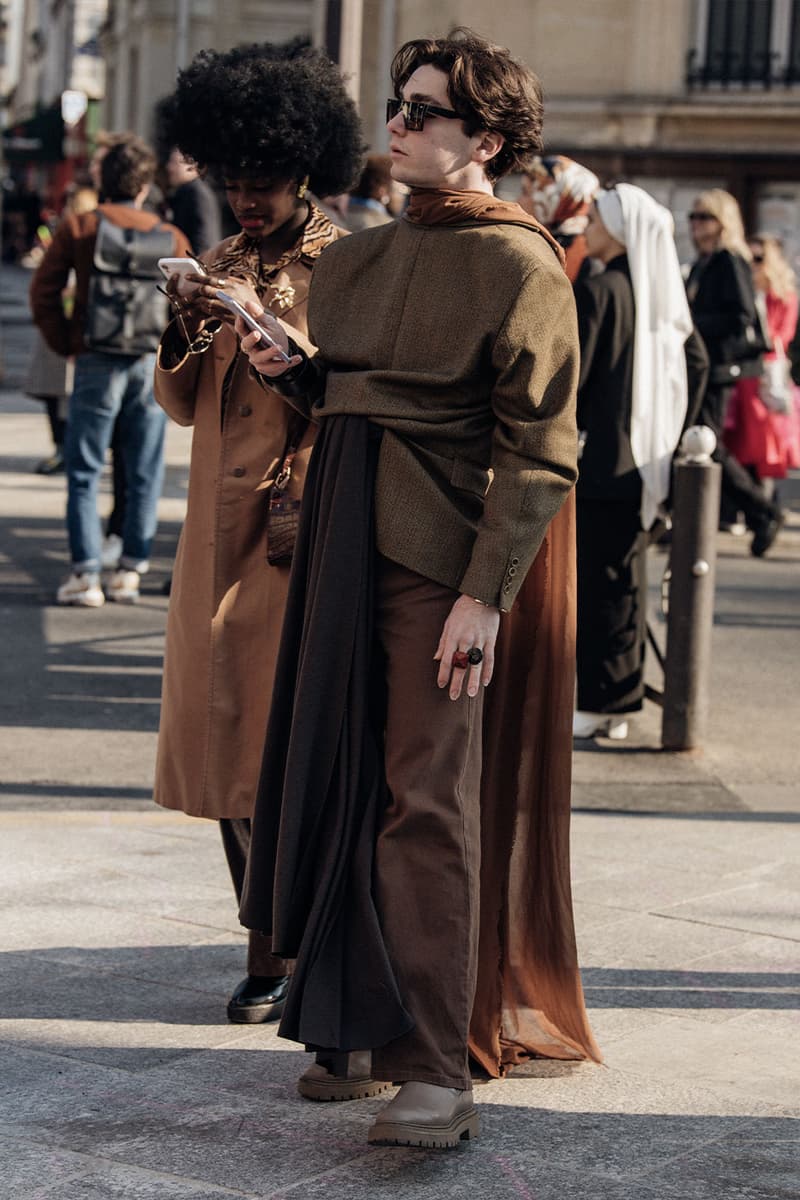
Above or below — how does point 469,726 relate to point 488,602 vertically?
below

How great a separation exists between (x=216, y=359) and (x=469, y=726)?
3.67ft

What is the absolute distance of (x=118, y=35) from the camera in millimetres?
47531

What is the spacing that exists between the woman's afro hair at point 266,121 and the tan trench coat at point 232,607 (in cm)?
33

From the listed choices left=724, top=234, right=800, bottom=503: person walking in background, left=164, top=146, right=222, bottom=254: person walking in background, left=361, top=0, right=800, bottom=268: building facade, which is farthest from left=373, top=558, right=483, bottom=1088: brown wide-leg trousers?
left=361, top=0, right=800, bottom=268: building facade

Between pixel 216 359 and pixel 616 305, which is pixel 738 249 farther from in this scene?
pixel 216 359

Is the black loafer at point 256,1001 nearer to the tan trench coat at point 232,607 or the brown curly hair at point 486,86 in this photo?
the tan trench coat at point 232,607

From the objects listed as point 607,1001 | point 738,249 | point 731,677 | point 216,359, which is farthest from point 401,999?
point 738,249

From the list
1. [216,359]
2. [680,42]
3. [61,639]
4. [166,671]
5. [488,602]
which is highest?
[680,42]

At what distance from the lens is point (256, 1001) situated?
4223 millimetres

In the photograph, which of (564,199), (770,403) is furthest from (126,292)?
(770,403)

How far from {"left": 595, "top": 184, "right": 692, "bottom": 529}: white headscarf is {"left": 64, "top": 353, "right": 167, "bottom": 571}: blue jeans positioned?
2.88 m

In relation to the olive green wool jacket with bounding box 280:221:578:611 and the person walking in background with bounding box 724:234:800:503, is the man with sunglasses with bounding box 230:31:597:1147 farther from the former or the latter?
the person walking in background with bounding box 724:234:800:503

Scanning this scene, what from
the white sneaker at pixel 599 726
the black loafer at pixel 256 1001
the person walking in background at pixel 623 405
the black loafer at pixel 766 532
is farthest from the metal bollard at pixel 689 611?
the black loafer at pixel 766 532

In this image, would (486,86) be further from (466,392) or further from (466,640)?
(466,640)
